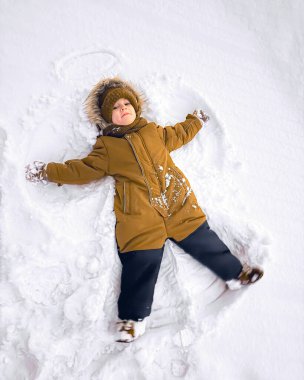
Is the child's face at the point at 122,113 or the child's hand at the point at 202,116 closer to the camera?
the child's face at the point at 122,113

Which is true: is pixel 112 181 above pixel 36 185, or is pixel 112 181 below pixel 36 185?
below

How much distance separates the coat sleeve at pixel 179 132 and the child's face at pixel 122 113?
13 centimetres

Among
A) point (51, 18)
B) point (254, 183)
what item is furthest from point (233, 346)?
point (51, 18)

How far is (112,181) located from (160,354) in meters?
0.67

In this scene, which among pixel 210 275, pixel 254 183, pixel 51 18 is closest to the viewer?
pixel 210 275

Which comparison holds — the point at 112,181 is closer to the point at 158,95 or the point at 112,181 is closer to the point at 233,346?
the point at 158,95

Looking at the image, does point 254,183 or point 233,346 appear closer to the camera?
point 233,346

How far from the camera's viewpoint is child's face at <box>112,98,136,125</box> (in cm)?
124

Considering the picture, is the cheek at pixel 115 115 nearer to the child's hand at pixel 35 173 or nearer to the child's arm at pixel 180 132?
the child's arm at pixel 180 132

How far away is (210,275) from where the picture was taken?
4.15 feet

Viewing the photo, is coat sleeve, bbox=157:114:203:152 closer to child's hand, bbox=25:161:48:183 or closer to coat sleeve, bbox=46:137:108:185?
coat sleeve, bbox=46:137:108:185

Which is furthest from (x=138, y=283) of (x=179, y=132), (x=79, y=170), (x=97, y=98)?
(x=97, y=98)

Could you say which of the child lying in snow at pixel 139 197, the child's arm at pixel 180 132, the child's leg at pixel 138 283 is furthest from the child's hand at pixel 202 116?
the child's leg at pixel 138 283

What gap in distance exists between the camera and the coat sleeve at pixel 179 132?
130 cm
